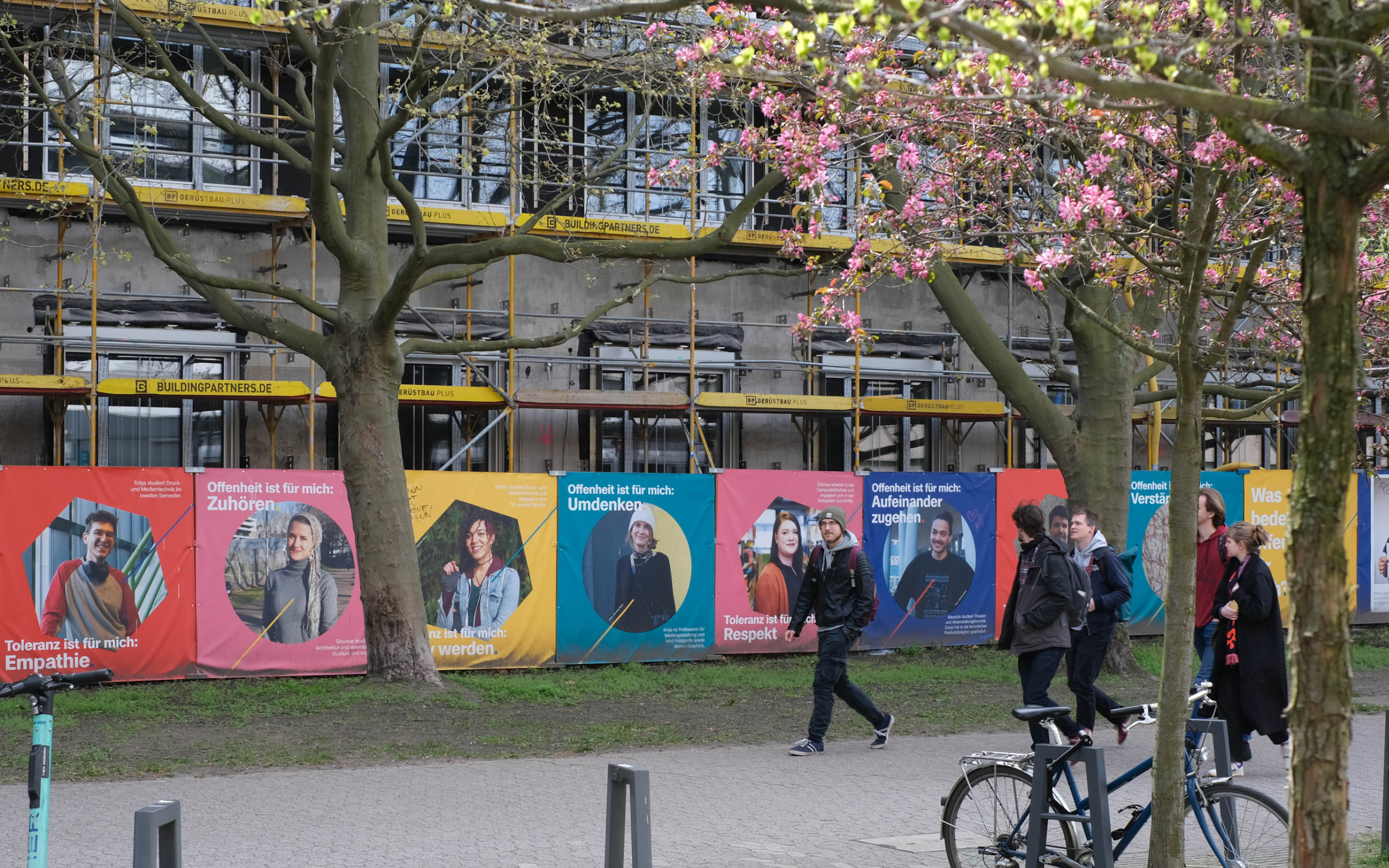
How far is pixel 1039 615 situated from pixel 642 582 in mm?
7105

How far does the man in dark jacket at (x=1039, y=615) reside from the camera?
9211 mm

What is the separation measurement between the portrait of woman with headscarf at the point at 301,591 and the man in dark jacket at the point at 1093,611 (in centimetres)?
761

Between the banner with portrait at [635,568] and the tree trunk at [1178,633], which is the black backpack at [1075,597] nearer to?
the tree trunk at [1178,633]

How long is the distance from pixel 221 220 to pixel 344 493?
22.3 feet

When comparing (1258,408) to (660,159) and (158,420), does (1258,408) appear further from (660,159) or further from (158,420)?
(158,420)

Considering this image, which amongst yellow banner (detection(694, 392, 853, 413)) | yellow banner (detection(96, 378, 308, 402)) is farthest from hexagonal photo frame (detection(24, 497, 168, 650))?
yellow banner (detection(694, 392, 853, 413))

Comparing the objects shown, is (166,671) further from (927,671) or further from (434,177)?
(434,177)

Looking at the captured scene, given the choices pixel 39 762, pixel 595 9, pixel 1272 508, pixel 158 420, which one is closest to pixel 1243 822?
pixel 595 9

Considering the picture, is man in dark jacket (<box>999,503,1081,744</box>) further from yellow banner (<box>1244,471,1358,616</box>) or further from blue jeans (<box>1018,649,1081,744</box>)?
yellow banner (<box>1244,471,1358,616</box>)

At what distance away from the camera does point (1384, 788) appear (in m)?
7.41

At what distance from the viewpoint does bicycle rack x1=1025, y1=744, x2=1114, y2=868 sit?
19.0 feet

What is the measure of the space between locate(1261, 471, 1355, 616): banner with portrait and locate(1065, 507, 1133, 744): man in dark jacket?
9890 millimetres

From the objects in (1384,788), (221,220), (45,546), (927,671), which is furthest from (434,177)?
(1384,788)

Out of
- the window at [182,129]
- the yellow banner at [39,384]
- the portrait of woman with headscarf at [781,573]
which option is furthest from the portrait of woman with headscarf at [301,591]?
the window at [182,129]
